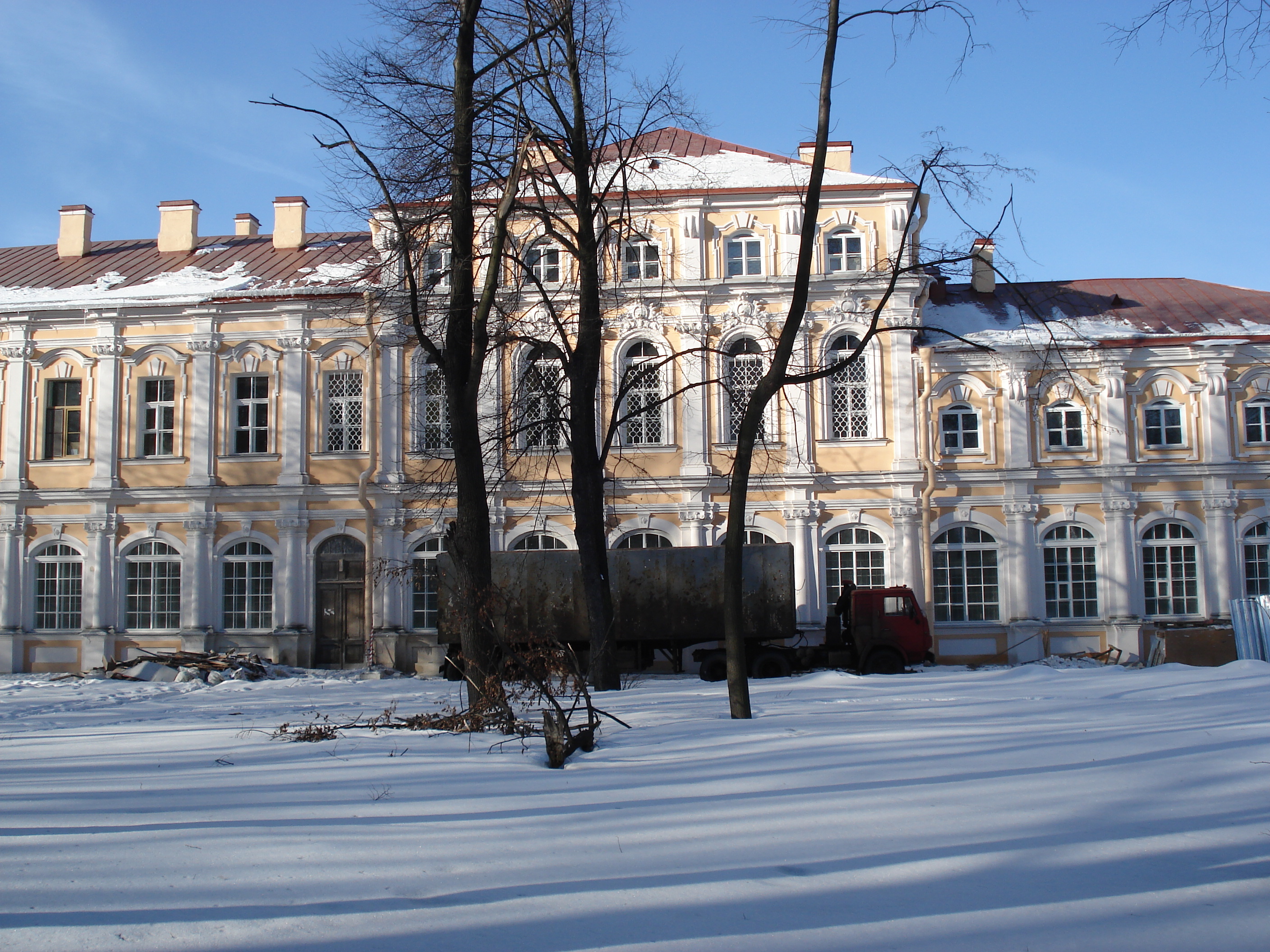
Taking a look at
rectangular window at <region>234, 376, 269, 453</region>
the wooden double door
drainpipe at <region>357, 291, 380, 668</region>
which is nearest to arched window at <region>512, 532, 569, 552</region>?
drainpipe at <region>357, 291, 380, 668</region>

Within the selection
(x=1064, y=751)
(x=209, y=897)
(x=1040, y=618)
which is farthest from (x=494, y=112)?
(x=1040, y=618)

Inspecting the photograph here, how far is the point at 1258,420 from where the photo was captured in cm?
2297

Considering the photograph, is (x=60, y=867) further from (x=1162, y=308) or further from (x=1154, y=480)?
(x=1162, y=308)

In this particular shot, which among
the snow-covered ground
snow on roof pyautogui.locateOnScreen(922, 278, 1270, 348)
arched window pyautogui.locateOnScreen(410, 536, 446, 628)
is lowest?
the snow-covered ground

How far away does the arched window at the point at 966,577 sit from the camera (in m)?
22.7

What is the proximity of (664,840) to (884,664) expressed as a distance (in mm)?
14987

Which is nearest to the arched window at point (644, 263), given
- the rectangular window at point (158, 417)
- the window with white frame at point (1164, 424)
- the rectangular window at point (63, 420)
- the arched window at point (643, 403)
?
the arched window at point (643, 403)

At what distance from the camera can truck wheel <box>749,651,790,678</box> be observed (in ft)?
63.7

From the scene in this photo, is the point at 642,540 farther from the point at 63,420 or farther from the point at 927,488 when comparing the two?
the point at 63,420

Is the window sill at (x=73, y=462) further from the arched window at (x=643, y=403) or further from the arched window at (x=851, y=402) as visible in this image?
the arched window at (x=851, y=402)

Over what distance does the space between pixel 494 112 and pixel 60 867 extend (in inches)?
405

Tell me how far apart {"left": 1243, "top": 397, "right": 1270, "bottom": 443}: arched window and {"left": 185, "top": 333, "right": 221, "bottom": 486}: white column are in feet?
76.7

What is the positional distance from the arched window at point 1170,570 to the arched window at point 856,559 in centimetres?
585

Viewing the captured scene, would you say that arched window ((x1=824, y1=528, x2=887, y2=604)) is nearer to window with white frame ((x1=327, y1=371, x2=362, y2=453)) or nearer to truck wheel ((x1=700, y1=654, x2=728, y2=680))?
truck wheel ((x1=700, y1=654, x2=728, y2=680))
